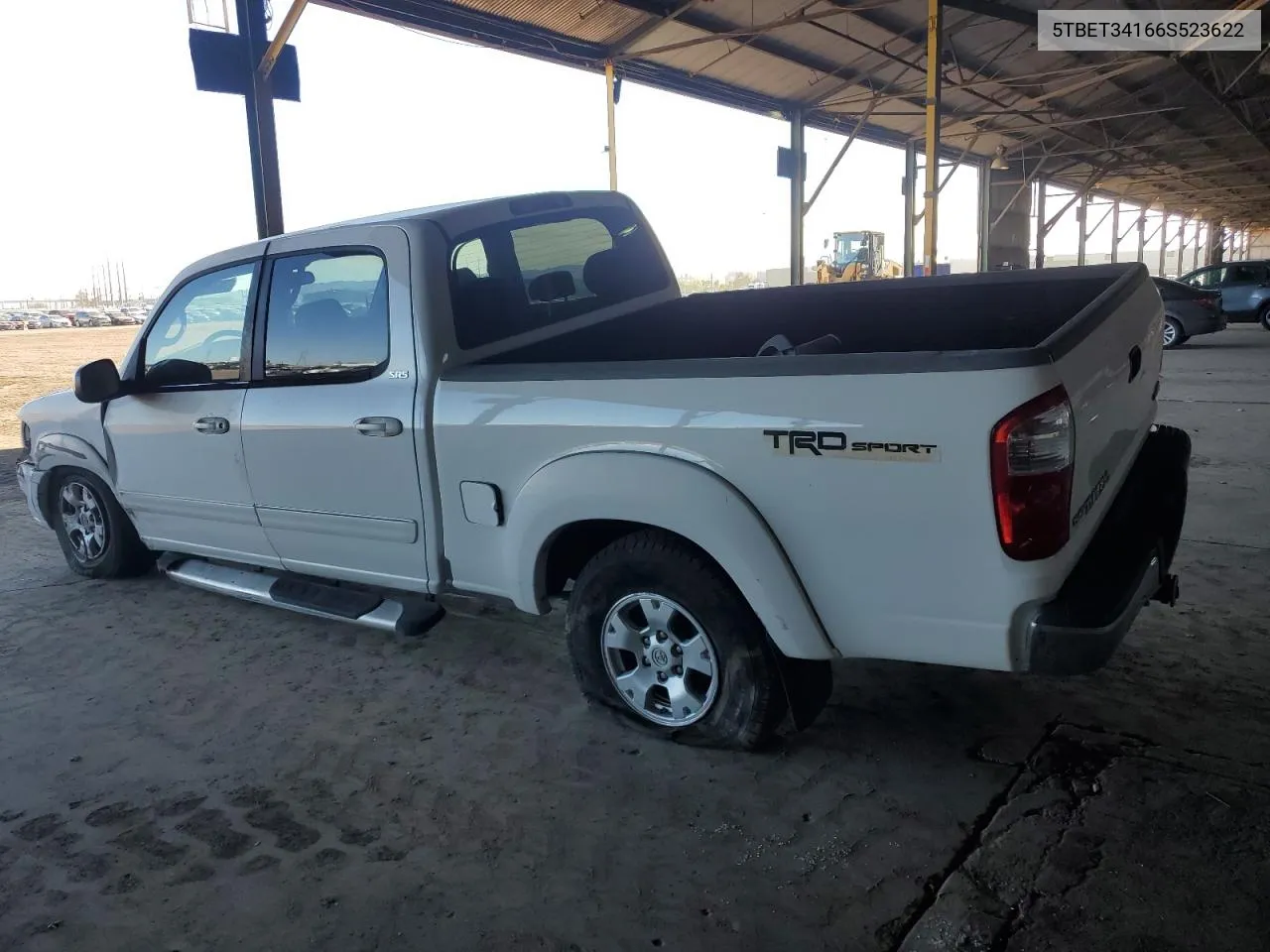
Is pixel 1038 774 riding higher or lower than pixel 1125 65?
lower

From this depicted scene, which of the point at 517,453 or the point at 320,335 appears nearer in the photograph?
the point at 517,453

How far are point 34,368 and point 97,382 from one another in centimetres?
1841

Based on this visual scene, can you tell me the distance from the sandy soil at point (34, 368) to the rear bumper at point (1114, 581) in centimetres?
984

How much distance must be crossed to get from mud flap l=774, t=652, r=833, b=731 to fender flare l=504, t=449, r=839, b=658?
0.17m

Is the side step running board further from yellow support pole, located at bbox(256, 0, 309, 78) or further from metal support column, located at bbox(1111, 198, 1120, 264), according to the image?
metal support column, located at bbox(1111, 198, 1120, 264)

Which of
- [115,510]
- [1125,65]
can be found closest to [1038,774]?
[115,510]

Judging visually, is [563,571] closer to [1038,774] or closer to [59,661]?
[1038,774]

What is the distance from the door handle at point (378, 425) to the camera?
10.6ft

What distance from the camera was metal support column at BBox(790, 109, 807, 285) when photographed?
681 inches

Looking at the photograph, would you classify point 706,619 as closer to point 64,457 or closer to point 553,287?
point 553,287

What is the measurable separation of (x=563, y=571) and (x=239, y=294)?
6.51 feet

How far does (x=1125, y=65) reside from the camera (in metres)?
15.0

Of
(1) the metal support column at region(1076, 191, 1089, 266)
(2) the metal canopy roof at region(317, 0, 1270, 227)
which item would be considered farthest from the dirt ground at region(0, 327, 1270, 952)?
(1) the metal support column at region(1076, 191, 1089, 266)

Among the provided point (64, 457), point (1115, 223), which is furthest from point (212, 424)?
point (1115, 223)
